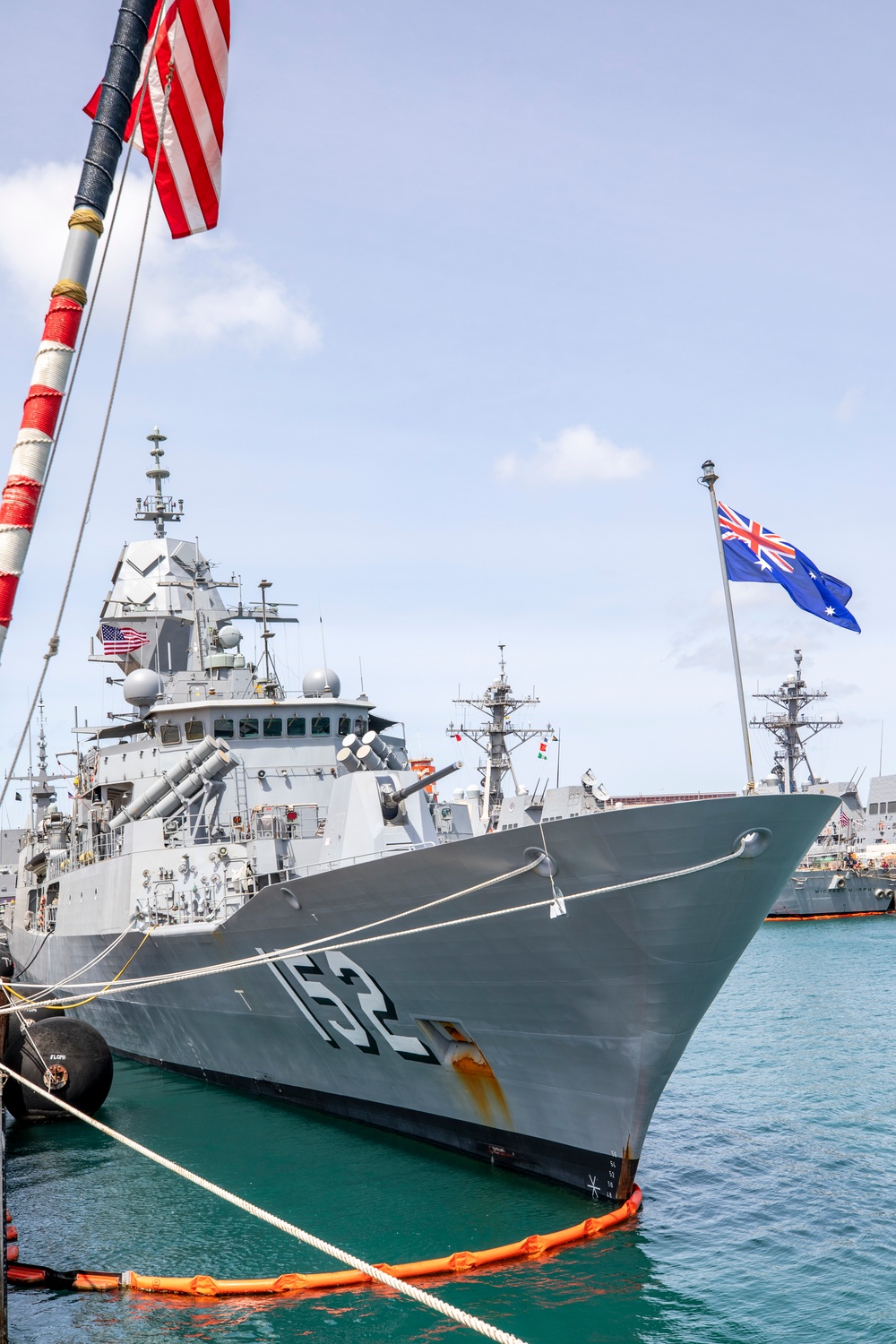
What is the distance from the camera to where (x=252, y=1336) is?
7996 mm

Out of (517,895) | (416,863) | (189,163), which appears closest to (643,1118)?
(517,895)

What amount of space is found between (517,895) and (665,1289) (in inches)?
126

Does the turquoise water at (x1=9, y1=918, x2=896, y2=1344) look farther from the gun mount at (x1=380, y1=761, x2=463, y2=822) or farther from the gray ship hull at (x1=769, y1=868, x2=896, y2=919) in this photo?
the gray ship hull at (x1=769, y1=868, x2=896, y2=919)

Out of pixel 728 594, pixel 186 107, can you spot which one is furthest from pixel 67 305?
pixel 728 594

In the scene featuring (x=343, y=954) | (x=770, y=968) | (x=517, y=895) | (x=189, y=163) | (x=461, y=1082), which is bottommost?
(x=770, y=968)

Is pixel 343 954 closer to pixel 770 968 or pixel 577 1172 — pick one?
pixel 577 1172

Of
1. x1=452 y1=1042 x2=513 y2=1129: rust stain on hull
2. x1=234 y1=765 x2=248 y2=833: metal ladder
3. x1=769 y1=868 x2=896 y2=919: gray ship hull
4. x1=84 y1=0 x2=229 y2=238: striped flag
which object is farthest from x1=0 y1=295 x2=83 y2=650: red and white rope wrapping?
x1=769 y1=868 x2=896 y2=919: gray ship hull

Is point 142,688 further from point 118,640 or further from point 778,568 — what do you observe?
point 778,568

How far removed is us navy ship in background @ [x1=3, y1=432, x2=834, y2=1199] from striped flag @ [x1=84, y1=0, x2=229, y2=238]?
16.8ft

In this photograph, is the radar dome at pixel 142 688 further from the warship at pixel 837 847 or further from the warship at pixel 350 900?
the warship at pixel 837 847

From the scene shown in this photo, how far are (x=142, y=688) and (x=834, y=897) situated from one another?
40107 mm

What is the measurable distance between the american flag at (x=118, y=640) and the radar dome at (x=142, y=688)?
5.80 feet

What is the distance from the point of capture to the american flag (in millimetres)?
20844

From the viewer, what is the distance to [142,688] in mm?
19047
